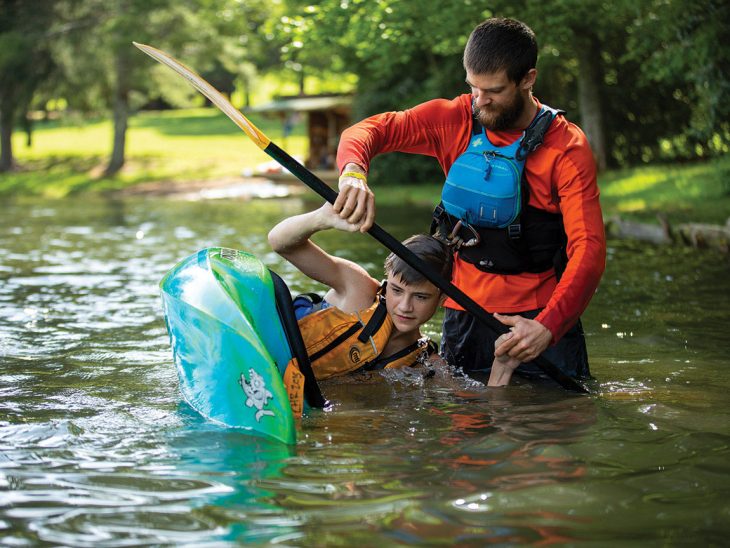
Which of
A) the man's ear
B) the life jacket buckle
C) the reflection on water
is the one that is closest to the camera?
the reflection on water

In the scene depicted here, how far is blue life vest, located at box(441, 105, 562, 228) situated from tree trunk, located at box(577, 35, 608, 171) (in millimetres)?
14674

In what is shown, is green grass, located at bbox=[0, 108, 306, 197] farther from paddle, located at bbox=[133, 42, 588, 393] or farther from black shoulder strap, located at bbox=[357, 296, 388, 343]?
paddle, located at bbox=[133, 42, 588, 393]

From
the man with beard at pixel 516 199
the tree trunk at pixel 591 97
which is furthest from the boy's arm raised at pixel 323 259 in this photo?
the tree trunk at pixel 591 97

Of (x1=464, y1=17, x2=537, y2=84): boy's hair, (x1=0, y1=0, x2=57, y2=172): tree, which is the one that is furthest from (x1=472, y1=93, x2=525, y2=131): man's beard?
(x1=0, y1=0, x2=57, y2=172): tree

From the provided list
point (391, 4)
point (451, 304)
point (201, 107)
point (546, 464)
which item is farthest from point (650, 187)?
point (201, 107)

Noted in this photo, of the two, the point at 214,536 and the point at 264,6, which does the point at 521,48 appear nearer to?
the point at 214,536

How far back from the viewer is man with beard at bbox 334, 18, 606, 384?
4285 mm

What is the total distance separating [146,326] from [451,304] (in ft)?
10.4

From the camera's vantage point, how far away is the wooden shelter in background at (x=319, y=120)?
1262 inches

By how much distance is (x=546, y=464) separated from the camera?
155 inches

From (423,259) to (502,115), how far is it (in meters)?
0.74

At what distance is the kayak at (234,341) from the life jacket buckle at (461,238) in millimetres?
796

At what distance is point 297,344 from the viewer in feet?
15.3

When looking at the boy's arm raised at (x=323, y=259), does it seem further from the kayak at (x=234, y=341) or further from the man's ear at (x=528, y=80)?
the man's ear at (x=528, y=80)
